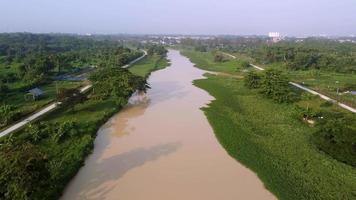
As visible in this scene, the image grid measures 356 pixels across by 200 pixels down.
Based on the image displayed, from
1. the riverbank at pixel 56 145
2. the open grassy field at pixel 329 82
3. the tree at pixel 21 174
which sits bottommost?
the open grassy field at pixel 329 82

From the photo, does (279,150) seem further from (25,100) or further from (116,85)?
(25,100)

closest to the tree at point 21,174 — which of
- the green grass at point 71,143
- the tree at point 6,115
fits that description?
the green grass at point 71,143

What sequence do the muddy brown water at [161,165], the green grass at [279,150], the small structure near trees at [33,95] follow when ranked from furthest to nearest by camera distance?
the small structure near trees at [33,95] < the green grass at [279,150] < the muddy brown water at [161,165]

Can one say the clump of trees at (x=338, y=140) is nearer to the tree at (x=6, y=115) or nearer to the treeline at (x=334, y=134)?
the treeline at (x=334, y=134)

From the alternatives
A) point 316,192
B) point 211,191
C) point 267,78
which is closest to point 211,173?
point 211,191

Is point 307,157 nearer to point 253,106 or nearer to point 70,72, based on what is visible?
point 253,106

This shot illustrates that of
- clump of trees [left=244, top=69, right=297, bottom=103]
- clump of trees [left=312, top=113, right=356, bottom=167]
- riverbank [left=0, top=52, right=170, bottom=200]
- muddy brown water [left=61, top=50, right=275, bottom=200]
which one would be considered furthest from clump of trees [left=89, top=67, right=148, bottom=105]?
clump of trees [left=312, top=113, right=356, bottom=167]
